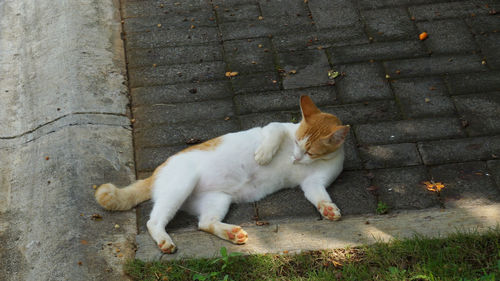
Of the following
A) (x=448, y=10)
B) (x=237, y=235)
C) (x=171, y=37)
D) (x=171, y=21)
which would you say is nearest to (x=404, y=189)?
(x=237, y=235)

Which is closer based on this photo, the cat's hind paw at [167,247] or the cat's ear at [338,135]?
the cat's hind paw at [167,247]

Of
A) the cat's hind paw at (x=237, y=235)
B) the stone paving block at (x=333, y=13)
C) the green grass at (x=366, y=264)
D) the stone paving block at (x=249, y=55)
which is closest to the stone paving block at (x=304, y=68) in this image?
the stone paving block at (x=249, y=55)

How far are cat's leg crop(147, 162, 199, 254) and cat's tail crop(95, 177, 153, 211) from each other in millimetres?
82

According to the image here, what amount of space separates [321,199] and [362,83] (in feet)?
4.56

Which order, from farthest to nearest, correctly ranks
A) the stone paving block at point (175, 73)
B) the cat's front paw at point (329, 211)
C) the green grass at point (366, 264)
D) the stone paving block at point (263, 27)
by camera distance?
the stone paving block at point (263, 27), the stone paving block at point (175, 73), the cat's front paw at point (329, 211), the green grass at point (366, 264)

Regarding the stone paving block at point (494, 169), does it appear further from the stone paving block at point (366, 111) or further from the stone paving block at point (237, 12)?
the stone paving block at point (237, 12)

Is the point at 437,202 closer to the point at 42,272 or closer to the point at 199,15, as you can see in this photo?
the point at 42,272

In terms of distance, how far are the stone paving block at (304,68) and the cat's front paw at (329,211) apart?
1.38 m

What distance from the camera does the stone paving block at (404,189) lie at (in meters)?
3.60

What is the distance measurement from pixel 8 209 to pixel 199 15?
263 cm

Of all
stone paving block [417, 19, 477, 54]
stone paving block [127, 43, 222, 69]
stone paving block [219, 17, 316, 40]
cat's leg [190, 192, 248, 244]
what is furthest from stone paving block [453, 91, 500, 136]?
stone paving block [127, 43, 222, 69]

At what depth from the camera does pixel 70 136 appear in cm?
404

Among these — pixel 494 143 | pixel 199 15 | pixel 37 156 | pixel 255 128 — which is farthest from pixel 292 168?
pixel 199 15

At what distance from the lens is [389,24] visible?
5.23 metres
